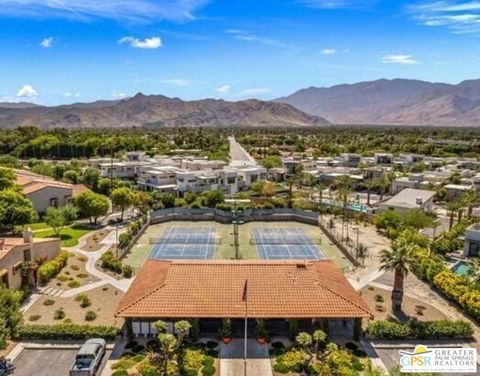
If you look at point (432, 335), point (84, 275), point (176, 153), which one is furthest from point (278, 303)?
point (176, 153)

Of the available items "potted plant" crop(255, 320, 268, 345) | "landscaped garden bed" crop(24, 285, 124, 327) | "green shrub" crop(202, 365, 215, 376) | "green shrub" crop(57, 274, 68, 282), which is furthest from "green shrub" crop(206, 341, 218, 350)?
"green shrub" crop(57, 274, 68, 282)

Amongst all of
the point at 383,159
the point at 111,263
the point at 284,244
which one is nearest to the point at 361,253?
the point at 284,244

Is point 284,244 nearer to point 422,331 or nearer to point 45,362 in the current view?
point 422,331

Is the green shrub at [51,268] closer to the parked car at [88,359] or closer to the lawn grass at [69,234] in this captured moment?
the lawn grass at [69,234]

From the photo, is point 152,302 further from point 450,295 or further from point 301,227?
point 301,227

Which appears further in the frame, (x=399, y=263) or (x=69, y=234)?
(x=69, y=234)

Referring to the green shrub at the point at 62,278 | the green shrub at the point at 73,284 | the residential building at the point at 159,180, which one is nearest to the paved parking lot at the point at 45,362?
the green shrub at the point at 73,284
